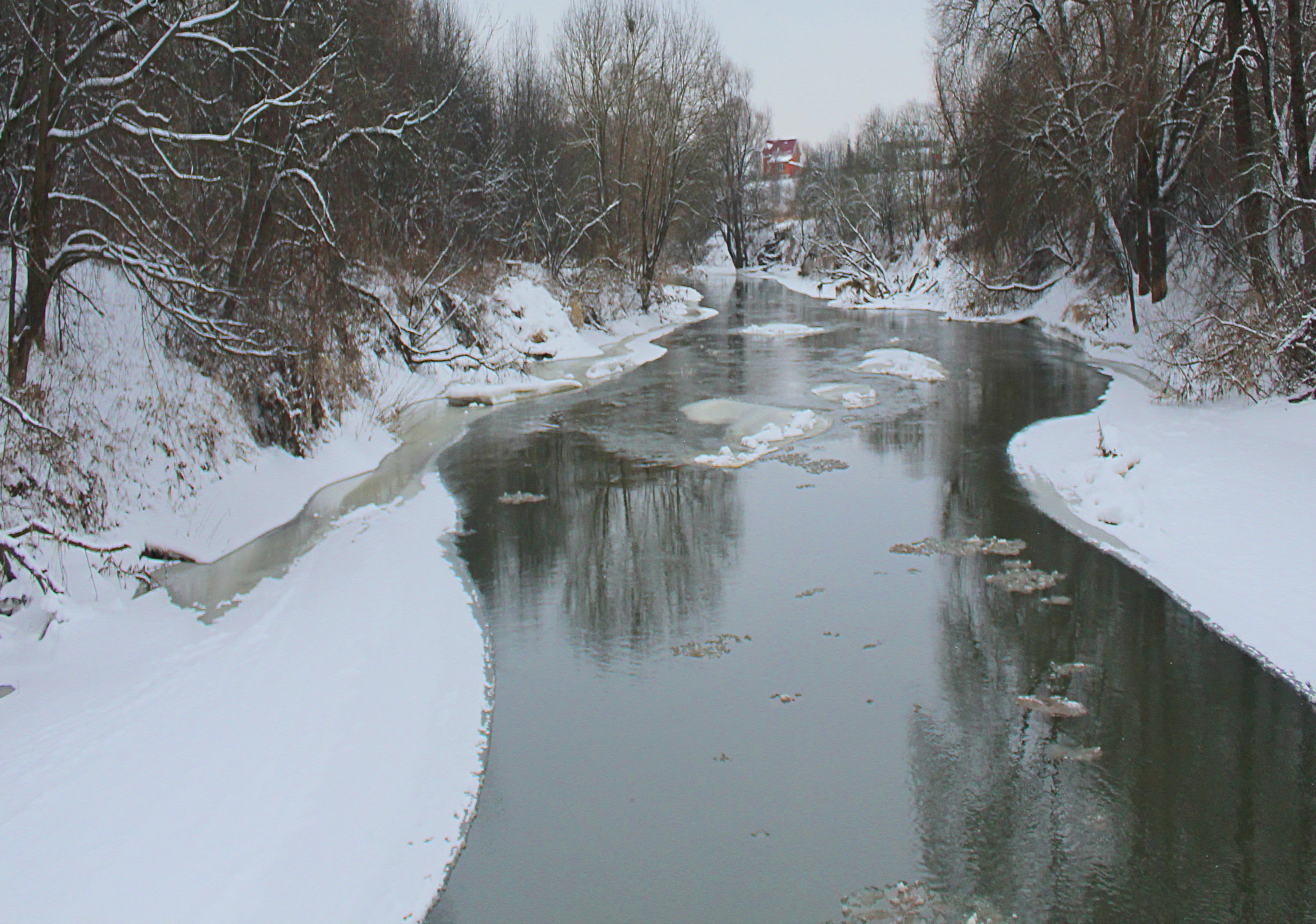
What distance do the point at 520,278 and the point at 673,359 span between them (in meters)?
4.79

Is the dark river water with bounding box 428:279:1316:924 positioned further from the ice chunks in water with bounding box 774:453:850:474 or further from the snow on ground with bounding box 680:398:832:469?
the snow on ground with bounding box 680:398:832:469

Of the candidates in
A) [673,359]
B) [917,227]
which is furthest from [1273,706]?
[917,227]

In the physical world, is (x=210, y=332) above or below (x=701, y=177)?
below

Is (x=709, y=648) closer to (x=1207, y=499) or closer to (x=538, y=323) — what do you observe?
(x=1207, y=499)

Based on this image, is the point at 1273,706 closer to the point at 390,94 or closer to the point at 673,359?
the point at 390,94

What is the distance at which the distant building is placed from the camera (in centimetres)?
7425

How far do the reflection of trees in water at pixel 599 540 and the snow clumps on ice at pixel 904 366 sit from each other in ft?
29.3

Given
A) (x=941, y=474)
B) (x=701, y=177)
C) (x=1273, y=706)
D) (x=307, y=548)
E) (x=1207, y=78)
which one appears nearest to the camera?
(x=1273, y=706)

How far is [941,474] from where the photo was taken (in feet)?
42.9

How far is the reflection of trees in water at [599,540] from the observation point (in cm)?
873

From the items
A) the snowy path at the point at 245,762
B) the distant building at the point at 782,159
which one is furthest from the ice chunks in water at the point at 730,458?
the distant building at the point at 782,159

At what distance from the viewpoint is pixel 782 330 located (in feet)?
103

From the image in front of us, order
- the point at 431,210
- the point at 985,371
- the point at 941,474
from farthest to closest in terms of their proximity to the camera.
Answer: the point at 431,210 → the point at 985,371 → the point at 941,474

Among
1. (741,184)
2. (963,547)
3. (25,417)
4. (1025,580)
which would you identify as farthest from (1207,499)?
(741,184)
